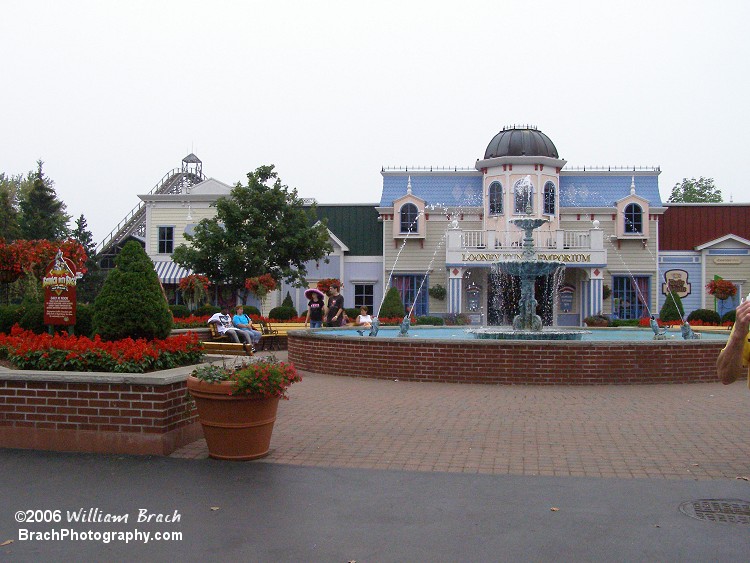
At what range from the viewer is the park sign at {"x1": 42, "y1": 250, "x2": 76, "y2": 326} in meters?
10.4

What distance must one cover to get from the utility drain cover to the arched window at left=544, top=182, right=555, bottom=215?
28495 mm

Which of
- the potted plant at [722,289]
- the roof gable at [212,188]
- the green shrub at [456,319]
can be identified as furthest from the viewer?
the roof gable at [212,188]

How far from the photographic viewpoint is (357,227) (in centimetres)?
3641

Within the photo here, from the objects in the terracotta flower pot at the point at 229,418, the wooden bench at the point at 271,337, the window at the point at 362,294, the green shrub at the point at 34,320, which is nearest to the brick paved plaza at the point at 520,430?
the terracotta flower pot at the point at 229,418

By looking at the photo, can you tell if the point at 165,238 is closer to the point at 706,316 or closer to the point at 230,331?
the point at 230,331

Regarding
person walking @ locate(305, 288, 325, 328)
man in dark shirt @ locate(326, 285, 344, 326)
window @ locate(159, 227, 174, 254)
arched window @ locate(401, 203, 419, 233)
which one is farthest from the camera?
window @ locate(159, 227, 174, 254)

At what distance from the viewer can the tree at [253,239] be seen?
3022 centimetres

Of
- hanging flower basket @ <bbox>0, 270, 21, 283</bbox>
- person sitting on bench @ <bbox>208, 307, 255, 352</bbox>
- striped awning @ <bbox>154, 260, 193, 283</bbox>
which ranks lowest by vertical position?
person sitting on bench @ <bbox>208, 307, 255, 352</bbox>

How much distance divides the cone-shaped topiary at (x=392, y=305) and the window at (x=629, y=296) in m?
10.2

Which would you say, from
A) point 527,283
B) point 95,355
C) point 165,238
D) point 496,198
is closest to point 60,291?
point 95,355

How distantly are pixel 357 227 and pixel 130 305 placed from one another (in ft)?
92.1

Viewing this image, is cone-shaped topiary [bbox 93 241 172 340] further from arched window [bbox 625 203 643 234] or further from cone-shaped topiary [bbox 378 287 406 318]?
arched window [bbox 625 203 643 234]

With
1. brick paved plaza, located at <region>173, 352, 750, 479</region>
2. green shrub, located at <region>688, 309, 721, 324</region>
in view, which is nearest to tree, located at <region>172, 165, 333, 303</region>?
green shrub, located at <region>688, 309, 721, 324</region>

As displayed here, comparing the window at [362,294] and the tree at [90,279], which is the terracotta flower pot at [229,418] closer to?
the window at [362,294]
